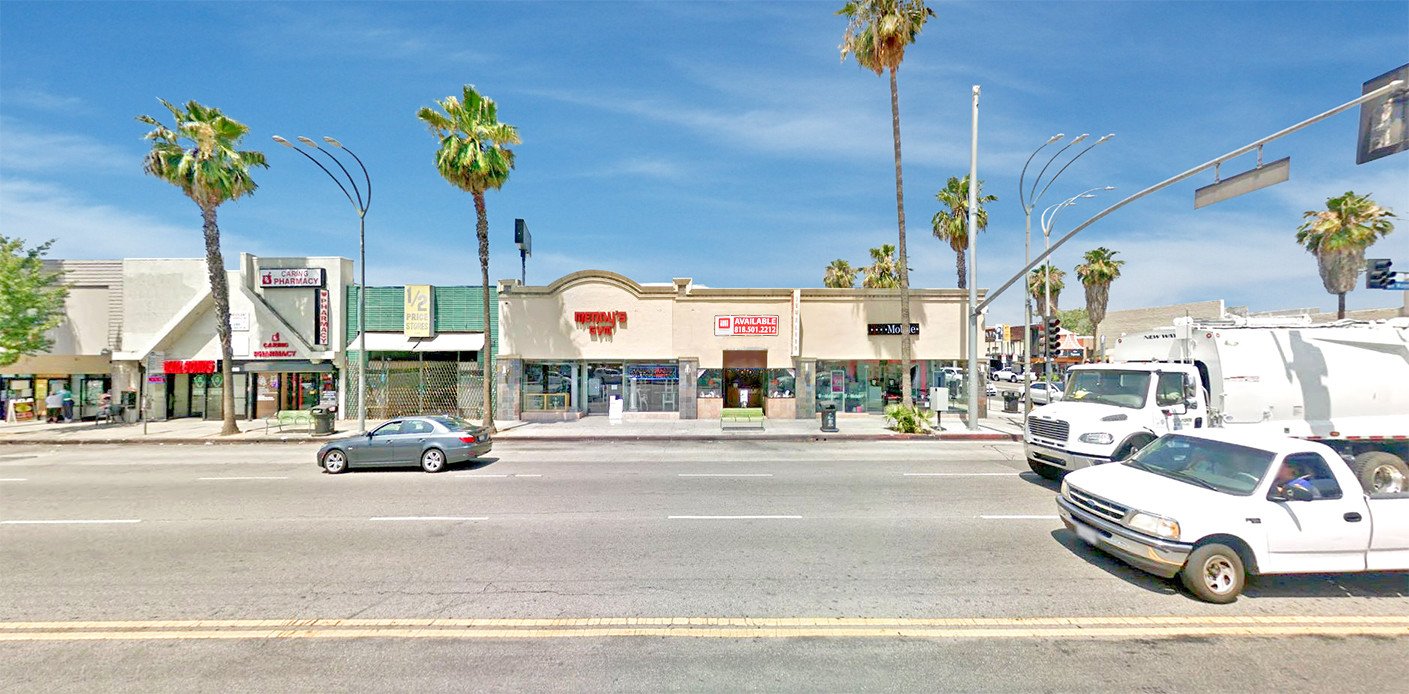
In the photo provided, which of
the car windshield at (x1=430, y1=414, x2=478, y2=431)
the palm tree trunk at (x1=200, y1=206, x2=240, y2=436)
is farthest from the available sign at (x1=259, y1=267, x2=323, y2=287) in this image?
the car windshield at (x1=430, y1=414, x2=478, y2=431)

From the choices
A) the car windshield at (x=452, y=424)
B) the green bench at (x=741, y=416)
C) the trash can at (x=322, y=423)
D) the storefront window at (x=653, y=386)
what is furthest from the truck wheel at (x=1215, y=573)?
the trash can at (x=322, y=423)

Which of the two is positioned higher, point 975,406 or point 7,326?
point 7,326

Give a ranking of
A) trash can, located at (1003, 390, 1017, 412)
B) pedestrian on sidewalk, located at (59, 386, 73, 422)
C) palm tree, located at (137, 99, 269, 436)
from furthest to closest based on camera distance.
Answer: trash can, located at (1003, 390, 1017, 412)
pedestrian on sidewalk, located at (59, 386, 73, 422)
palm tree, located at (137, 99, 269, 436)

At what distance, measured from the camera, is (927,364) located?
27.8m

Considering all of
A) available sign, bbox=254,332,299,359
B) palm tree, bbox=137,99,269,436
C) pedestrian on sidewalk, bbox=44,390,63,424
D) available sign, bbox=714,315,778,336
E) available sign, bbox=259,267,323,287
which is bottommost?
pedestrian on sidewalk, bbox=44,390,63,424

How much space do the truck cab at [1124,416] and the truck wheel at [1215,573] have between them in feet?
14.7

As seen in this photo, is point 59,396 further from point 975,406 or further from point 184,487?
point 975,406

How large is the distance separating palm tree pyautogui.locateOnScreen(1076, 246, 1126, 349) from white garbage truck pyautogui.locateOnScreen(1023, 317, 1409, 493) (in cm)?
3042

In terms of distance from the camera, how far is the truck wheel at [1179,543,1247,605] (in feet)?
19.3

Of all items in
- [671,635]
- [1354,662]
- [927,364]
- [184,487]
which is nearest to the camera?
[1354,662]

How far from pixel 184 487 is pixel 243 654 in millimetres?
9966

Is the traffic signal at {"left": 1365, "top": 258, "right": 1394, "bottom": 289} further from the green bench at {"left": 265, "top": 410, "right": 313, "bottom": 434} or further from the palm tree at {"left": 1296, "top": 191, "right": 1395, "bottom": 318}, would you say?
the green bench at {"left": 265, "top": 410, "right": 313, "bottom": 434}

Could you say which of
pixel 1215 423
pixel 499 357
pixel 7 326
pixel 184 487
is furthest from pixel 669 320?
pixel 7 326

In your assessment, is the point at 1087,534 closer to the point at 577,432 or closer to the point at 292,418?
the point at 577,432
